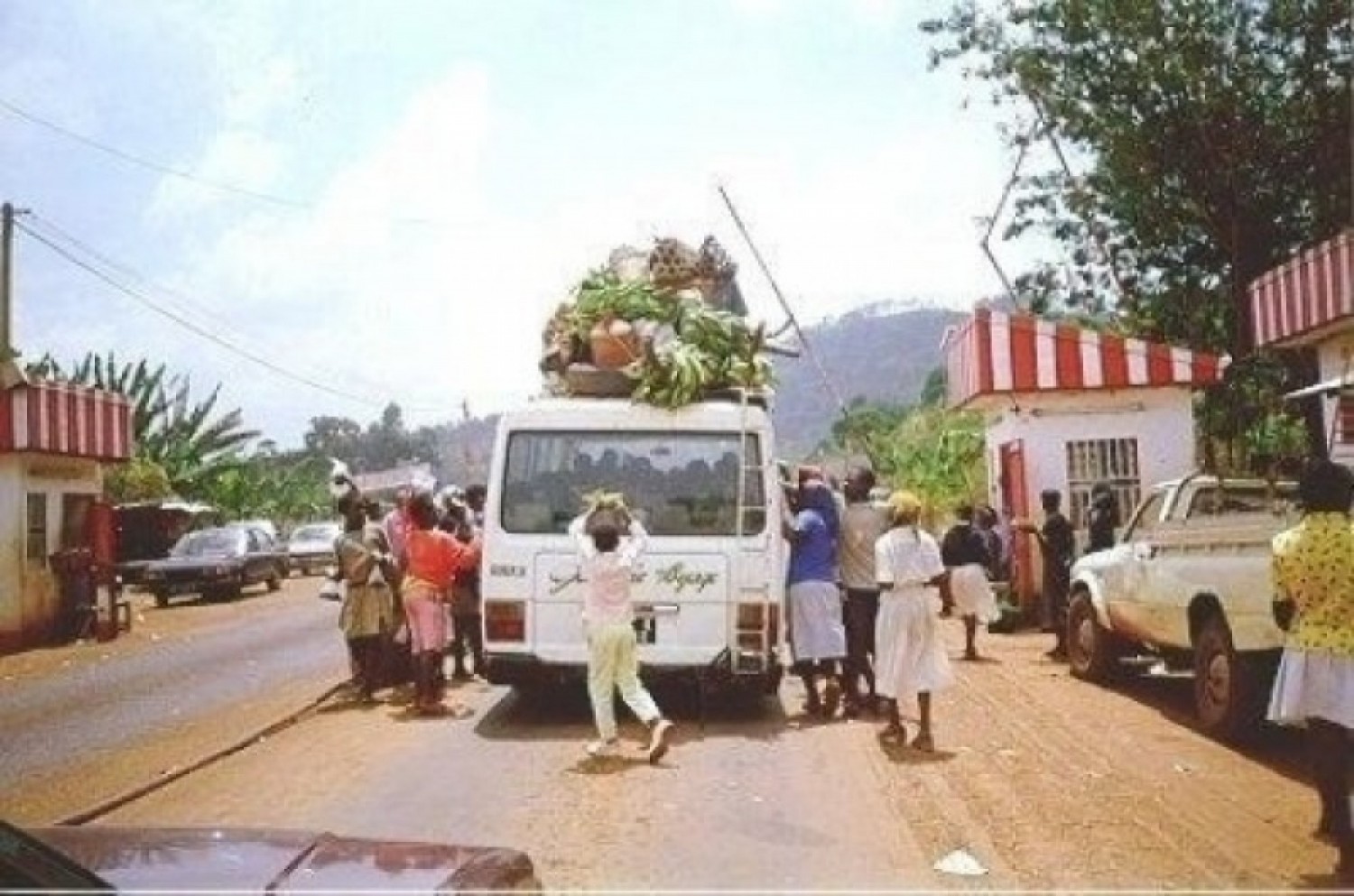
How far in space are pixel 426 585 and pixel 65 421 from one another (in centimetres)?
1194

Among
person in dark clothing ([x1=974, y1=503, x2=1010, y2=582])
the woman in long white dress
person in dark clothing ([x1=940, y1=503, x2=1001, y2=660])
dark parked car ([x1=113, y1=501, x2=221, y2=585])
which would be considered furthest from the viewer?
dark parked car ([x1=113, y1=501, x2=221, y2=585])

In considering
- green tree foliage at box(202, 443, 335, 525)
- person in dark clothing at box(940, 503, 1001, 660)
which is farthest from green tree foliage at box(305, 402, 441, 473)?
person in dark clothing at box(940, 503, 1001, 660)

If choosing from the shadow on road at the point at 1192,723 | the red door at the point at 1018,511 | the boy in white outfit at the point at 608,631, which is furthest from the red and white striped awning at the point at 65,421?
the shadow on road at the point at 1192,723

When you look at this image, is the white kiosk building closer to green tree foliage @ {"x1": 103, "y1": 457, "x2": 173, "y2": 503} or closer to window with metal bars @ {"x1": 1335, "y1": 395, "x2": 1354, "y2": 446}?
window with metal bars @ {"x1": 1335, "y1": 395, "x2": 1354, "y2": 446}

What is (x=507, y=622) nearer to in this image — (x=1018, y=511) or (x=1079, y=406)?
(x=1018, y=511)

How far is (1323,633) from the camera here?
612 cm

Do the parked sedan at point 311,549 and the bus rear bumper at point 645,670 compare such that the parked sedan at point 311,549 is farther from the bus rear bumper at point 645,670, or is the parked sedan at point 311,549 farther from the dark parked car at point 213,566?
the bus rear bumper at point 645,670

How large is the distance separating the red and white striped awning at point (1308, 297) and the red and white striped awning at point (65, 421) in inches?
647

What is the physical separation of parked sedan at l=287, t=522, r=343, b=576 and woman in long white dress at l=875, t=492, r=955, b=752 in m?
29.3

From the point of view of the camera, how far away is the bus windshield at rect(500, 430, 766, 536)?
9.86 meters

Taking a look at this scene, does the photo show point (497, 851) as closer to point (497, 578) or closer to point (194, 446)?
point (497, 578)

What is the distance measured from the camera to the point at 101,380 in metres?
34.2

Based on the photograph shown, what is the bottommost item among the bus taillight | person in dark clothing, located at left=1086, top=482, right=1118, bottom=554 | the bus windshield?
the bus taillight

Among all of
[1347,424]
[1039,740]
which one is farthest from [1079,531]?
[1039,740]
